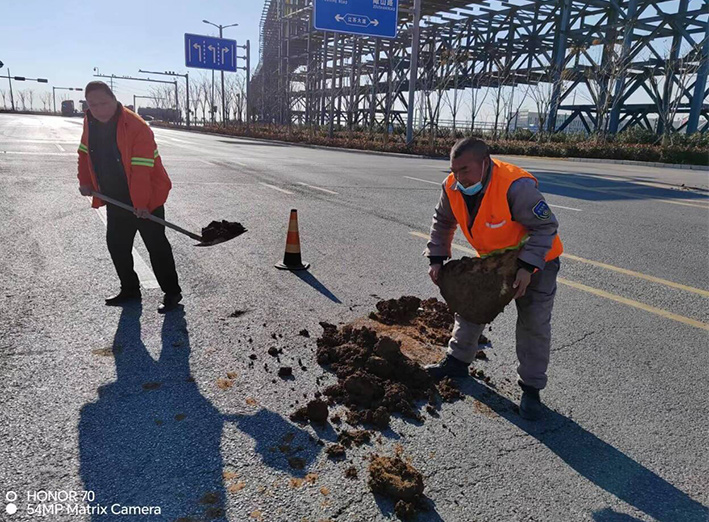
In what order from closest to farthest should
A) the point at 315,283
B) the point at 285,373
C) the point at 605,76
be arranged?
the point at 285,373, the point at 315,283, the point at 605,76

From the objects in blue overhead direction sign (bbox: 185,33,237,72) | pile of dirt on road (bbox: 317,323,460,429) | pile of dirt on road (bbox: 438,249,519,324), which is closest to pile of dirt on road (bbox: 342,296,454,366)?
pile of dirt on road (bbox: 317,323,460,429)

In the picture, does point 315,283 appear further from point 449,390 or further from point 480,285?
point 480,285

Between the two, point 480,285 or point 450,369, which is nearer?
point 480,285

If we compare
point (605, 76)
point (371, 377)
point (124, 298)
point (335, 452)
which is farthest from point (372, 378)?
point (605, 76)

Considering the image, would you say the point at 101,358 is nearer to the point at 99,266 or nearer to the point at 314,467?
the point at 314,467

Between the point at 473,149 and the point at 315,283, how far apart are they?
2.64 m

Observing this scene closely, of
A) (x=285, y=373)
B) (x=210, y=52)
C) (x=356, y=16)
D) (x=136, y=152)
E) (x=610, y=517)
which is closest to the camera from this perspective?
(x=610, y=517)

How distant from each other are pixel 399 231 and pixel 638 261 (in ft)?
9.92

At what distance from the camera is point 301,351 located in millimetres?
3436

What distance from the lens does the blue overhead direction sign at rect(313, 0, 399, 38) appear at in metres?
23.6

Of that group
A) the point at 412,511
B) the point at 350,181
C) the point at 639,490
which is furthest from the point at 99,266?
the point at 350,181

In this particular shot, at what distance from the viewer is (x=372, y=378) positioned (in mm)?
2980

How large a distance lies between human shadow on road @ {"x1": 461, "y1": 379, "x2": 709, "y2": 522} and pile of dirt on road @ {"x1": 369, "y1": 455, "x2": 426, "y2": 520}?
791 mm

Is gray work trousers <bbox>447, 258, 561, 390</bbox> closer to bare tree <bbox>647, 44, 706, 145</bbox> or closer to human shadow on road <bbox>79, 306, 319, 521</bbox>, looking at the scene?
human shadow on road <bbox>79, 306, 319, 521</bbox>
